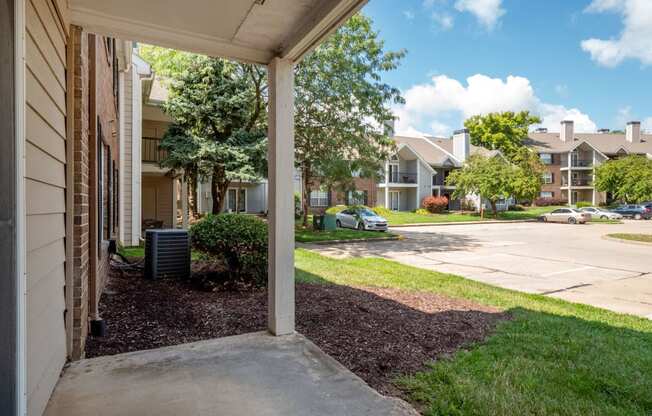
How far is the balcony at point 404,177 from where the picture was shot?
37.1 m

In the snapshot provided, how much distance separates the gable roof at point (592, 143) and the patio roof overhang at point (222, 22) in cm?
4992

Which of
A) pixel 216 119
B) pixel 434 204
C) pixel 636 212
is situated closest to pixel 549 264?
pixel 216 119

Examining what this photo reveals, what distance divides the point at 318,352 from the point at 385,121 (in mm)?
12840

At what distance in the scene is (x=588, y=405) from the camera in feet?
8.81

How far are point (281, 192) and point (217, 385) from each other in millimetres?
1699

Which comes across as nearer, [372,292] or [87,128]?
[87,128]

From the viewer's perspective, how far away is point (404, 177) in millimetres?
37688

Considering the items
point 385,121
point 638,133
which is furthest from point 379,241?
point 638,133

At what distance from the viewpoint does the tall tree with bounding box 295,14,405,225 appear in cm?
1396

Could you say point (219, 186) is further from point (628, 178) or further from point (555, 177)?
point (555, 177)

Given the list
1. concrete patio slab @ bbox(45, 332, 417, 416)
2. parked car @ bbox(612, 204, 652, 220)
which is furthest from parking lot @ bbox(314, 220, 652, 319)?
parked car @ bbox(612, 204, 652, 220)

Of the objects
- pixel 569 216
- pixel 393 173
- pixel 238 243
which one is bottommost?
pixel 569 216

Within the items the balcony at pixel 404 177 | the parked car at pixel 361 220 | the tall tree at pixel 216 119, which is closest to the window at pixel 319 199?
the balcony at pixel 404 177

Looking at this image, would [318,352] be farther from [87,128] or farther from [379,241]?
[379,241]
